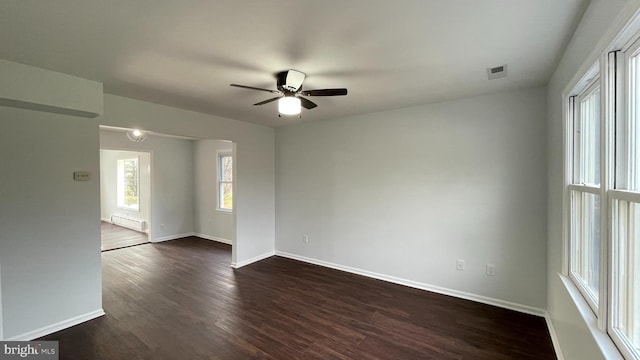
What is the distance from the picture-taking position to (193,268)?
171 inches

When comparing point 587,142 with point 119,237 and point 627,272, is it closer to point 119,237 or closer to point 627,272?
point 627,272

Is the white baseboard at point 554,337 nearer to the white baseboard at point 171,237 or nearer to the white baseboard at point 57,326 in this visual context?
the white baseboard at point 57,326

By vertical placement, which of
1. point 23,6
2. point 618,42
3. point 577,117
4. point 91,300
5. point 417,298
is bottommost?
point 417,298

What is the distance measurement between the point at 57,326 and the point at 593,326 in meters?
4.33

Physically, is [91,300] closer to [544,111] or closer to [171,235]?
[171,235]

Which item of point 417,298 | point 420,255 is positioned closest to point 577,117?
point 420,255

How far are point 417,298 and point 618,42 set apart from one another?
9.76 ft

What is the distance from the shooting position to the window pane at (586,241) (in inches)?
64.4

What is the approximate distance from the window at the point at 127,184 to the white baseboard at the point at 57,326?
5216 mm

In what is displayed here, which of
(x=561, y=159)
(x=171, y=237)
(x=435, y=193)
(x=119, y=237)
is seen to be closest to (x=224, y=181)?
(x=171, y=237)

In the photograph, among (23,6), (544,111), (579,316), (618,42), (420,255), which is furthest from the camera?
(420,255)

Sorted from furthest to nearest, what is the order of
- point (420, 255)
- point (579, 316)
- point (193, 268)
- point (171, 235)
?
point (171, 235), point (193, 268), point (420, 255), point (579, 316)

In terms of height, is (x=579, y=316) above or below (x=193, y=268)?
above

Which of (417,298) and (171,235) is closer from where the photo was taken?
(417,298)
